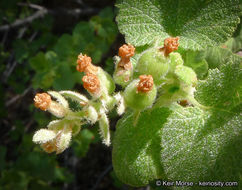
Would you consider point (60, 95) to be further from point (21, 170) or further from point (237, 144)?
point (21, 170)

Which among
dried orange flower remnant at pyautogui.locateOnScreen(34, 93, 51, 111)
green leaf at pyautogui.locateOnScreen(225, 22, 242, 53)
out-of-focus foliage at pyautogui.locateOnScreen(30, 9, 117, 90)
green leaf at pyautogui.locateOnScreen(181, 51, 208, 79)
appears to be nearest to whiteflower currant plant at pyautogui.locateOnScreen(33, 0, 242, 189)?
dried orange flower remnant at pyautogui.locateOnScreen(34, 93, 51, 111)

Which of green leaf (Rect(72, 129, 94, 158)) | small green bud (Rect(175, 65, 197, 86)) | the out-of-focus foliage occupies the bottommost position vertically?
green leaf (Rect(72, 129, 94, 158))

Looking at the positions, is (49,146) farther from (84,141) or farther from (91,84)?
(84,141)

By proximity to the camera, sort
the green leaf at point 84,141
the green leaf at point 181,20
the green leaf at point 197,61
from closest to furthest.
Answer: the green leaf at point 181,20
the green leaf at point 197,61
the green leaf at point 84,141

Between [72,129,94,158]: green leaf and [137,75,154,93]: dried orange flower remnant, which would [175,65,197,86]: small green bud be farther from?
[72,129,94,158]: green leaf

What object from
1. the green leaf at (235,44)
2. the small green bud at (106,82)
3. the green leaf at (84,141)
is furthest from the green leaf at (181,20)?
the green leaf at (84,141)

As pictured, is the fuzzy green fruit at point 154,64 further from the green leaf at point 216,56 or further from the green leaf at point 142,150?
the green leaf at point 216,56

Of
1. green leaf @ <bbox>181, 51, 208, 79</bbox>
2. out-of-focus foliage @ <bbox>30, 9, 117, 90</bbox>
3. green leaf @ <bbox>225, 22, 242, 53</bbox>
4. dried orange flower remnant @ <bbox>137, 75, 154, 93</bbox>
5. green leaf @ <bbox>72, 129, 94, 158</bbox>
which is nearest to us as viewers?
dried orange flower remnant @ <bbox>137, 75, 154, 93</bbox>

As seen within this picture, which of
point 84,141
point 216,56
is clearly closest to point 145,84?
point 216,56
